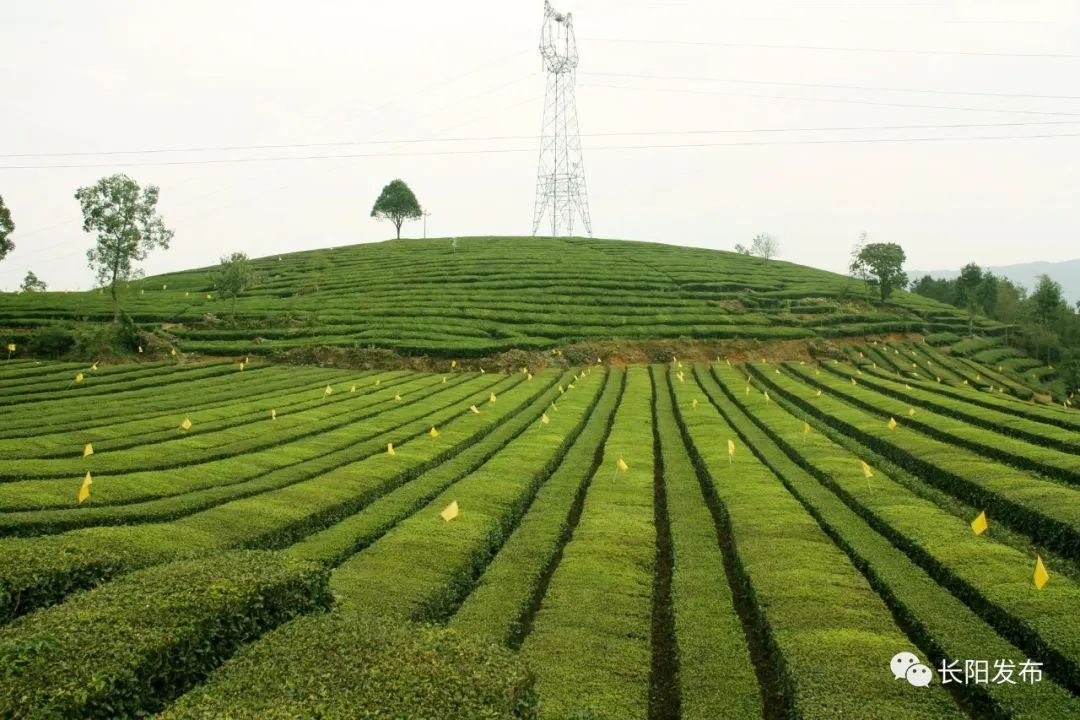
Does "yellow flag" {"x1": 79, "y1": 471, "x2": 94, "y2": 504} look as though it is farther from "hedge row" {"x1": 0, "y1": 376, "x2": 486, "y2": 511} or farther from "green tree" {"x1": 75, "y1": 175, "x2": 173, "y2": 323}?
"green tree" {"x1": 75, "y1": 175, "x2": 173, "y2": 323}

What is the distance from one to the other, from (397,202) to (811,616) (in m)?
110

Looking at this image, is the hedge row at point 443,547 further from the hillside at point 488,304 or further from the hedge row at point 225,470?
the hillside at point 488,304

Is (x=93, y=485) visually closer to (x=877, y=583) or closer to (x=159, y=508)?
(x=159, y=508)

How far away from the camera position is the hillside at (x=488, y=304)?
53.8 metres

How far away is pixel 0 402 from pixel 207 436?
519 inches

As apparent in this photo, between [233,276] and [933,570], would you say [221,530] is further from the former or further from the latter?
[233,276]

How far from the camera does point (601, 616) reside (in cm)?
1136

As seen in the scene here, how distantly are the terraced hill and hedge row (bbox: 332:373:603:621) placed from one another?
8cm

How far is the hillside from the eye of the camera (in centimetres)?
5378

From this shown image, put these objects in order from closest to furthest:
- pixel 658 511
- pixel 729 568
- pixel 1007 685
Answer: pixel 1007 685, pixel 729 568, pixel 658 511

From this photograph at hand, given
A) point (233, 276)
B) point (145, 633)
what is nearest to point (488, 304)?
point (233, 276)

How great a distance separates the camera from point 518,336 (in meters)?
56.1

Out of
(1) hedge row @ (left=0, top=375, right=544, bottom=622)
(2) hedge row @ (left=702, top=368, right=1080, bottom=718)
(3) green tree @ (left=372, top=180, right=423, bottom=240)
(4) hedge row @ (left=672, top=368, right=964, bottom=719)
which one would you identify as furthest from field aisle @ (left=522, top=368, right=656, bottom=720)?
(3) green tree @ (left=372, top=180, right=423, bottom=240)

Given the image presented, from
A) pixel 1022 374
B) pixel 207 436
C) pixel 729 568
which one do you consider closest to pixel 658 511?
pixel 729 568
